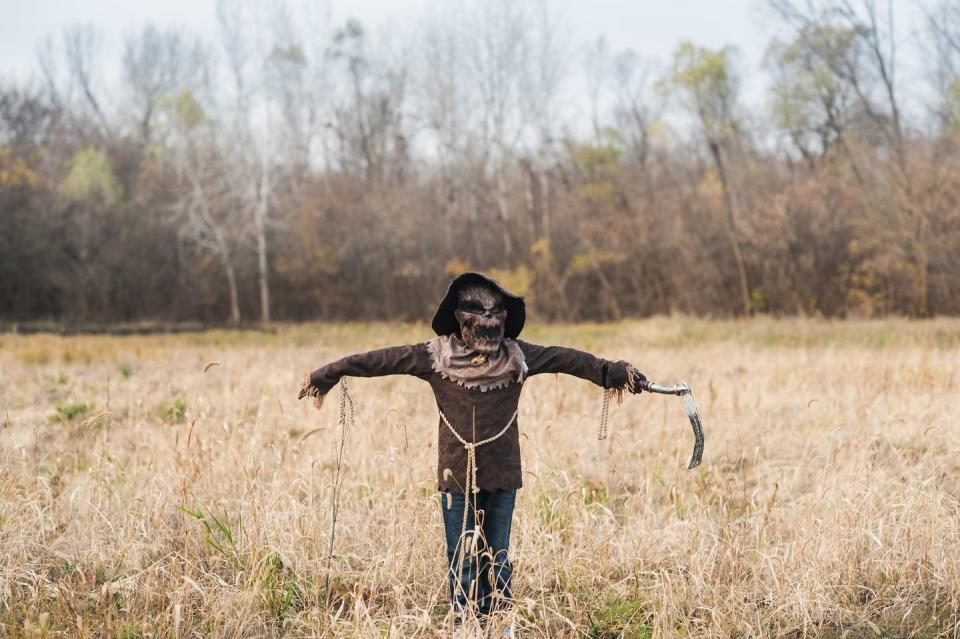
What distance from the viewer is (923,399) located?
784cm

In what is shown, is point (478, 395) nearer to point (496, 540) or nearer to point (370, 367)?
point (370, 367)

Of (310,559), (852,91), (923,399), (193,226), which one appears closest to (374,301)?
(193,226)

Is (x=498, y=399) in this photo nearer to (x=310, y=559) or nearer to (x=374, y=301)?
(x=310, y=559)

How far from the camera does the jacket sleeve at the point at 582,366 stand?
3377 millimetres

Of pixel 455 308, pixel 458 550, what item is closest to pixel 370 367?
pixel 455 308

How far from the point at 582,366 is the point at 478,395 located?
19.1 inches

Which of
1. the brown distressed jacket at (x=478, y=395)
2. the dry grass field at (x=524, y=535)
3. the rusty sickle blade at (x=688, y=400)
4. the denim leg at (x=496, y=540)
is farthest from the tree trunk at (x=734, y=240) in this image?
the denim leg at (x=496, y=540)

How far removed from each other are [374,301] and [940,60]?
22.8m

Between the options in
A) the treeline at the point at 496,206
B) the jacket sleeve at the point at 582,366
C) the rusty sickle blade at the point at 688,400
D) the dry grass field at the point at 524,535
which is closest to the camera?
the rusty sickle blade at the point at 688,400

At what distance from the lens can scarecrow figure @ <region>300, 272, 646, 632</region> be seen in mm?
3340

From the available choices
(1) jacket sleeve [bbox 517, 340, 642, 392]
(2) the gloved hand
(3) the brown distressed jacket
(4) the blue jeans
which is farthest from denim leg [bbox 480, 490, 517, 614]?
(2) the gloved hand

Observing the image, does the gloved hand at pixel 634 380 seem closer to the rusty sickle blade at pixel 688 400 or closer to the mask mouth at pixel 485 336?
the rusty sickle blade at pixel 688 400

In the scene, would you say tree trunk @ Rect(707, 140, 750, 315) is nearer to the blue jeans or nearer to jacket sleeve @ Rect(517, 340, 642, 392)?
jacket sleeve @ Rect(517, 340, 642, 392)

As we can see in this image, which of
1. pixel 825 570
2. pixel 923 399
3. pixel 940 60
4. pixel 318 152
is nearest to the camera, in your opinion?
pixel 825 570
